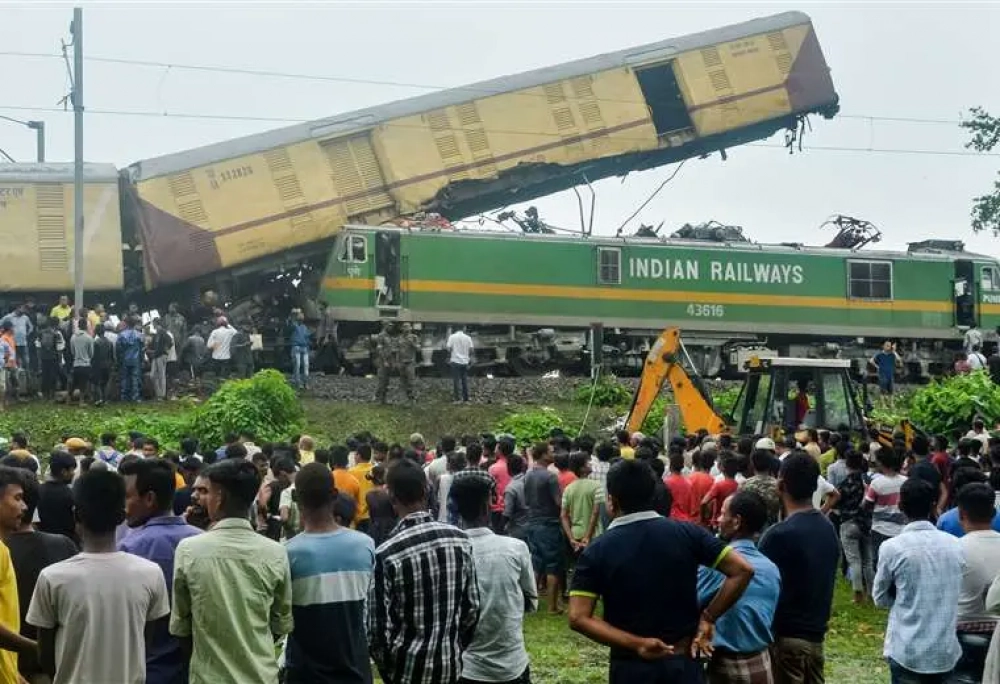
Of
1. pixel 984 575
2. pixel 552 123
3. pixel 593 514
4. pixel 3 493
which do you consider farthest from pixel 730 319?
pixel 3 493

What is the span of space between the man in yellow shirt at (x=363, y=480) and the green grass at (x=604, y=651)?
1.59 meters

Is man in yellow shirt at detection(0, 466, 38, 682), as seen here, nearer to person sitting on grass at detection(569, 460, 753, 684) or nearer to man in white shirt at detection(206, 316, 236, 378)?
person sitting on grass at detection(569, 460, 753, 684)

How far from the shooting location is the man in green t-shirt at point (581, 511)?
462 inches

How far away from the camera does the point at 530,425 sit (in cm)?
2111

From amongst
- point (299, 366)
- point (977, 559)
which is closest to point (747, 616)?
point (977, 559)

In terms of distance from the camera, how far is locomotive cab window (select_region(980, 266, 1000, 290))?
103ft

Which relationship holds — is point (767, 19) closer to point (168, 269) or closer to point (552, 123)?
point (552, 123)

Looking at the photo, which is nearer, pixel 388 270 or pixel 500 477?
pixel 500 477

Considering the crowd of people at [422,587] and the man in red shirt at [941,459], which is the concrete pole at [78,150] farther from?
the crowd of people at [422,587]

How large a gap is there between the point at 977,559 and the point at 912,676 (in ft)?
2.17

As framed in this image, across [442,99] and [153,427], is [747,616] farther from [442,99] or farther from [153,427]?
[442,99]

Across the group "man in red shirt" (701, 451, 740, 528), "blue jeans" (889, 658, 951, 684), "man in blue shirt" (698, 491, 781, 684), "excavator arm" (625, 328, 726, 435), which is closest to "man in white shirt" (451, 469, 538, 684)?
"man in blue shirt" (698, 491, 781, 684)

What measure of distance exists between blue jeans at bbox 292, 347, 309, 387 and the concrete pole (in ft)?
11.9

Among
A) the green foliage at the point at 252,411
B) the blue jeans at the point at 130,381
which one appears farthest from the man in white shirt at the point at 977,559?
the blue jeans at the point at 130,381
